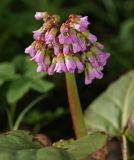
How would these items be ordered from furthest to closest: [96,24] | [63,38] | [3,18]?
[96,24], [3,18], [63,38]

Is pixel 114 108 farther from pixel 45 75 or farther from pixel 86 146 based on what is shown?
pixel 86 146

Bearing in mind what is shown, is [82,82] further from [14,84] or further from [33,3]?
[14,84]

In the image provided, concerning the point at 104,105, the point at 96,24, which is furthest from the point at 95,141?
the point at 96,24

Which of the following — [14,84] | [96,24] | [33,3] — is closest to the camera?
[14,84]

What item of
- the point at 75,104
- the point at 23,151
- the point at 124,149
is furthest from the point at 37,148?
the point at 124,149

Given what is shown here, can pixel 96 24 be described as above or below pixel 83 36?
above

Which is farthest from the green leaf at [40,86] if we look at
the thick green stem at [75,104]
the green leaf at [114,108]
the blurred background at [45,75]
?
the thick green stem at [75,104]

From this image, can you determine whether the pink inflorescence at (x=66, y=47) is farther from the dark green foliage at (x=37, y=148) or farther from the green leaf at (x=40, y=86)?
the green leaf at (x=40, y=86)
